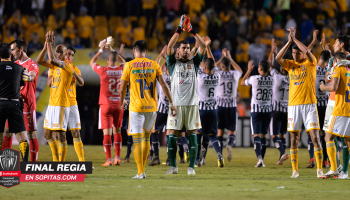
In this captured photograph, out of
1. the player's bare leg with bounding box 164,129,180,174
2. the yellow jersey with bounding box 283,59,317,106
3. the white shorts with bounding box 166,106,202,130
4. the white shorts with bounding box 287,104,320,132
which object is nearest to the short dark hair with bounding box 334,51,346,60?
the yellow jersey with bounding box 283,59,317,106

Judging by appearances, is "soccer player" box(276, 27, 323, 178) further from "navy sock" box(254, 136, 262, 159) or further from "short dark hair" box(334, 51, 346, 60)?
"navy sock" box(254, 136, 262, 159)

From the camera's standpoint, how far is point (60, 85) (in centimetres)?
921

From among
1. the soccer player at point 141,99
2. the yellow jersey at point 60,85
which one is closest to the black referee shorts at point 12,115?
the yellow jersey at point 60,85

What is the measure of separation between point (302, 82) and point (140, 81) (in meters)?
3.02

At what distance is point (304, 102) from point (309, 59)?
793 millimetres

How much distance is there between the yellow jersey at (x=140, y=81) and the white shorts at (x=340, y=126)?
322 centimetres

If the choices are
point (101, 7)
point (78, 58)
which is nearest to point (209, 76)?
point (78, 58)

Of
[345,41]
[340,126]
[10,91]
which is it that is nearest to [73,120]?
[10,91]

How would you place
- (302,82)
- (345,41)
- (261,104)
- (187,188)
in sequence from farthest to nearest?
(261,104)
(345,41)
(302,82)
(187,188)

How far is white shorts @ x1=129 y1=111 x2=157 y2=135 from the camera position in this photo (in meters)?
7.88

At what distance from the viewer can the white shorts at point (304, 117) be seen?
8234 millimetres

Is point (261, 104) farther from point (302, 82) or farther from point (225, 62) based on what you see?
point (302, 82)

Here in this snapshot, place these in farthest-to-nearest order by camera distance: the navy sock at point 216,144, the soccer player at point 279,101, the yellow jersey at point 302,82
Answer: the soccer player at point 279,101
the navy sock at point 216,144
the yellow jersey at point 302,82

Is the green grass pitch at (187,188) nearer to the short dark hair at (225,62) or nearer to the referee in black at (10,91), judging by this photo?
the referee in black at (10,91)
